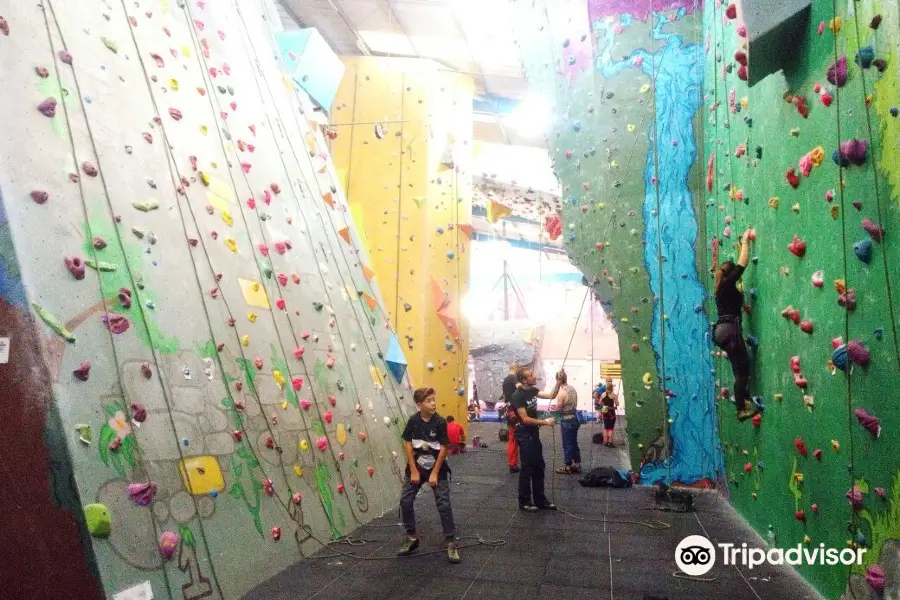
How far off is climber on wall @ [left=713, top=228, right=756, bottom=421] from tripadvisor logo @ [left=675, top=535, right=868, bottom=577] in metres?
0.72

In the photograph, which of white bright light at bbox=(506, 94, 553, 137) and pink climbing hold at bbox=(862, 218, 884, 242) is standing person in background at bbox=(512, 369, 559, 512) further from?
white bright light at bbox=(506, 94, 553, 137)

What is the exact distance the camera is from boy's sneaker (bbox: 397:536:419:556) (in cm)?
347

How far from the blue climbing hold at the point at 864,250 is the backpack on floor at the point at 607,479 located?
12.0ft

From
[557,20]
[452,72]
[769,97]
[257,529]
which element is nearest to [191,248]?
[257,529]

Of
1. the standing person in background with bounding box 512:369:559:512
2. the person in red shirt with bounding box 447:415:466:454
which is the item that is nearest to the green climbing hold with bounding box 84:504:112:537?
the standing person in background with bounding box 512:369:559:512

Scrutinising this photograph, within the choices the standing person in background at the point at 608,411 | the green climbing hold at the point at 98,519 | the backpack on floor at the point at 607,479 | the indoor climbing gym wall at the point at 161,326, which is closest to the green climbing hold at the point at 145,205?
the indoor climbing gym wall at the point at 161,326

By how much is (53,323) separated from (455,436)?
18.2 feet

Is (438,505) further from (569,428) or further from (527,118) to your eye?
(527,118)

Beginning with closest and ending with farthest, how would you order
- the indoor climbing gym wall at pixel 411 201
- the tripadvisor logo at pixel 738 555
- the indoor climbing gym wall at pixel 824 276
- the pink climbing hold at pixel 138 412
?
the indoor climbing gym wall at pixel 824 276
the pink climbing hold at pixel 138 412
the tripadvisor logo at pixel 738 555
the indoor climbing gym wall at pixel 411 201

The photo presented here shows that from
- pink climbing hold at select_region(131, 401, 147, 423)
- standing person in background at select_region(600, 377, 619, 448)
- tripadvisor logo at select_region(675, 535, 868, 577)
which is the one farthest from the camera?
standing person in background at select_region(600, 377, 619, 448)

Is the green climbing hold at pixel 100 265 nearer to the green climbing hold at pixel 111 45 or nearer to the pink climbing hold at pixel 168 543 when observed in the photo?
the pink climbing hold at pixel 168 543

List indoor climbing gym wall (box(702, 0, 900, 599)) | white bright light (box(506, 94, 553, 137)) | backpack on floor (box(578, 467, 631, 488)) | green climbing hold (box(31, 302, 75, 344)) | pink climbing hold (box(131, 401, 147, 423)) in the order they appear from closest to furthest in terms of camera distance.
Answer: indoor climbing gym wall (box(702, 0, 900, 599)) < green climbing hold (box(31, 302, 75, 344)) < pink climbing hold (box(131, 401, 147, 423)) < backpack on floor (box(578, 467, 631, 488)) < white bright light (box(506, 94, 553, 137))

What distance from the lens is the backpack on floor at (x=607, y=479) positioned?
5.39m

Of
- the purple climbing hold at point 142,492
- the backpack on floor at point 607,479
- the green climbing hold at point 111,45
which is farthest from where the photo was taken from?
the backpack on floor at point 607,479
